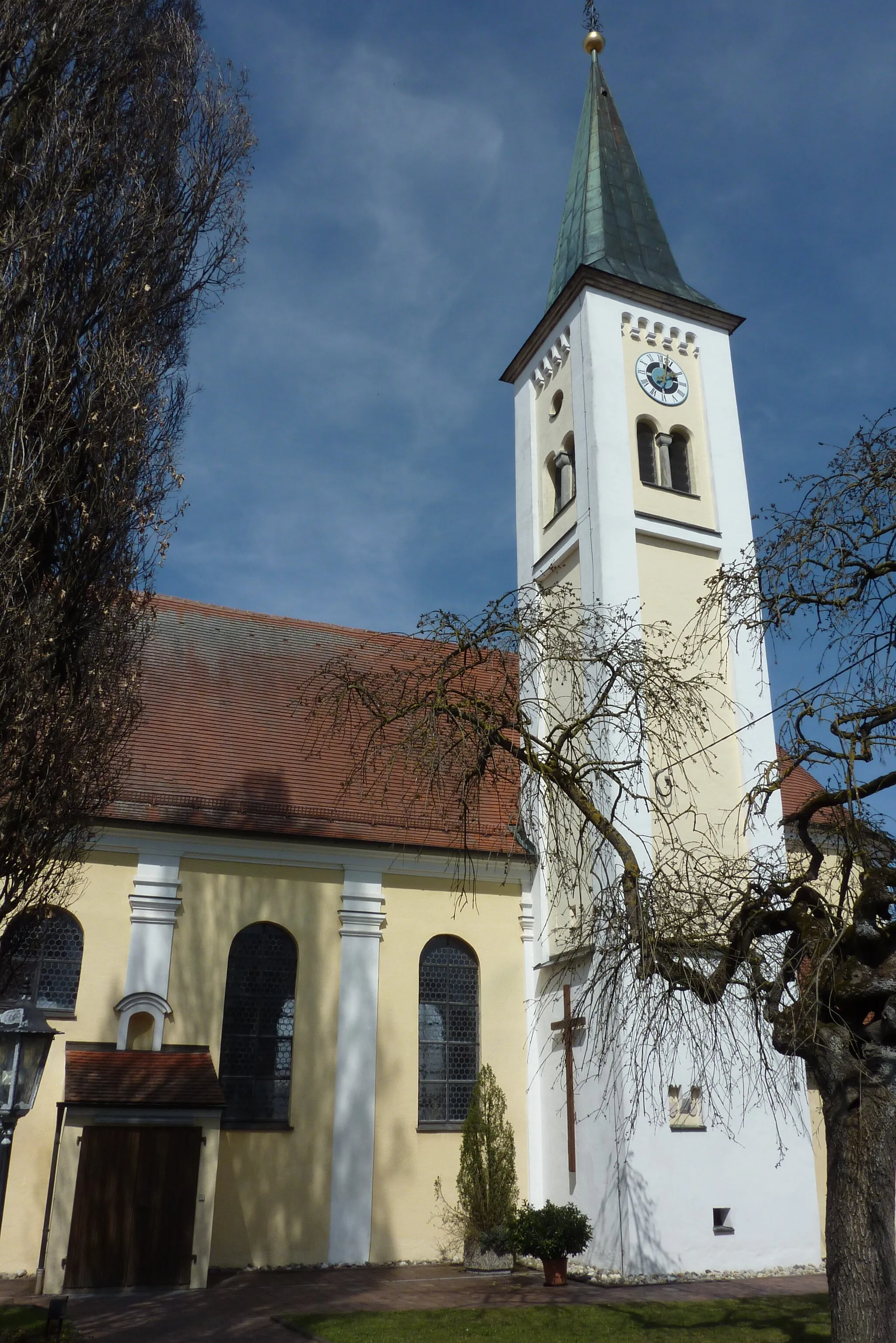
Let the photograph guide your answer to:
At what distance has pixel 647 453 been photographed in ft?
59.6

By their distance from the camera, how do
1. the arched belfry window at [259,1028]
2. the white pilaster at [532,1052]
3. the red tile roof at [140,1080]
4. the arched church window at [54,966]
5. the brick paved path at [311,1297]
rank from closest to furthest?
1. the brick paved path at [311,1297]
2. the red tile roof at [140,1080]
3. the arched church window at [54,966]
4. the arched belfry window at [259,1028]
5. the white pilaster at [532,1052]

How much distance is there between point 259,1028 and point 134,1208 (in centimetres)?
297

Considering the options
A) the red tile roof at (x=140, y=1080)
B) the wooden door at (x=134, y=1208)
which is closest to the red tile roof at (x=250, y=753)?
the red tile roof at (x=140, y=1080)

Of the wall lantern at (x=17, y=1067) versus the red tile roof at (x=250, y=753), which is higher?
the red tile roof at (x=250, y=753)

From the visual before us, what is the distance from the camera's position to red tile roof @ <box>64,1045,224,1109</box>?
12.3 metres

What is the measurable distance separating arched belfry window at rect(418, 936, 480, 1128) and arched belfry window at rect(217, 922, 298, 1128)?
1.95m

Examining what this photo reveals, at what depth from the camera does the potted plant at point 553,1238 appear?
41.1 feet

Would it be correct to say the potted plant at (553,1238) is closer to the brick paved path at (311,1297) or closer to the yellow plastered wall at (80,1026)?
the brick paved path at (311,1297)

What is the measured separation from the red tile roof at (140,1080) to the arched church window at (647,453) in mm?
11116

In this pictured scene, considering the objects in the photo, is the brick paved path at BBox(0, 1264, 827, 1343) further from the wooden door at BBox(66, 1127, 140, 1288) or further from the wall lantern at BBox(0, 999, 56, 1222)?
the wall lantern at BBox(0, 999, 56, 1222)

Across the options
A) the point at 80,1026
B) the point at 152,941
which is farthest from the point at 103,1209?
the point at 152,941

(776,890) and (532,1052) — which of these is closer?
(776,890)

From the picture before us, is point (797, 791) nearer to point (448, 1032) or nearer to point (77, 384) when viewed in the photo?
point (448, 1032)

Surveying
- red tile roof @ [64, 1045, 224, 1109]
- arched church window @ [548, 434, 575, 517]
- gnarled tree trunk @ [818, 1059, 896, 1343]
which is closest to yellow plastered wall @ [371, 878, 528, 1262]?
red tile roof @ [64, 1045, 224, 1109]
